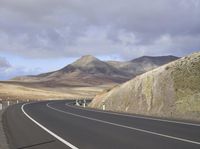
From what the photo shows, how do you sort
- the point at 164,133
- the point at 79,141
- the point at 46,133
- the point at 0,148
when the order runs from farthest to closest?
1. the point at 46,133
2. the point at 164,133
3. the point at 79,141
4. the point at 0,148

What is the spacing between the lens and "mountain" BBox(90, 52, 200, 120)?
118 feet

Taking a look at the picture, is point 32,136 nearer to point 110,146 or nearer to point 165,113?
point 110,146

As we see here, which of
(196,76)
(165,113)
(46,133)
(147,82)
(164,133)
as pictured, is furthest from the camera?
(147,82)

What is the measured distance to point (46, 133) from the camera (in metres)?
20.1

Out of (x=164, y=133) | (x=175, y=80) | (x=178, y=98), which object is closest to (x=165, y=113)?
(x=178, y=98)

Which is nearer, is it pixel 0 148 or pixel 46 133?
pixel 0 148

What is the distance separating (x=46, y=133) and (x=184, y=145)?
732cm

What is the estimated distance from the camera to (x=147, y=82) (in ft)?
147

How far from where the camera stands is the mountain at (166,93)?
118 ft

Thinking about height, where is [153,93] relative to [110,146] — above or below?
above

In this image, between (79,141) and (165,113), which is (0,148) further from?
(165,113)

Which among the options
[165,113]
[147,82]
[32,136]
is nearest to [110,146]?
[32,136]

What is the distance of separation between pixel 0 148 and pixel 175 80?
27422 millimetres

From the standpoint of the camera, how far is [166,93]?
39.9 meters
